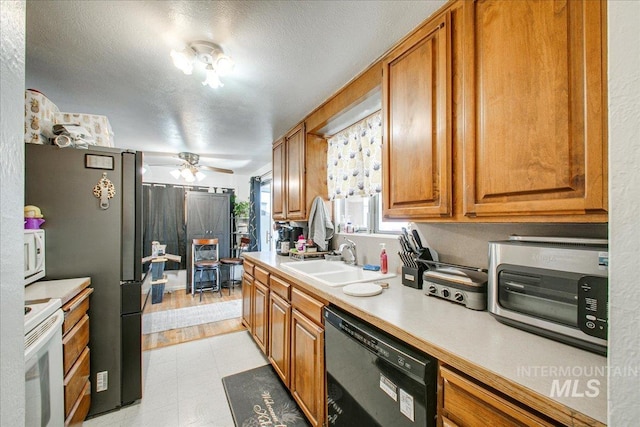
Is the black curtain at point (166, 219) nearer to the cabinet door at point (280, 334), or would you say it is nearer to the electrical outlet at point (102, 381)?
the electrical outlet at point (102, 381)

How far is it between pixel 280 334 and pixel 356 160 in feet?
5.06

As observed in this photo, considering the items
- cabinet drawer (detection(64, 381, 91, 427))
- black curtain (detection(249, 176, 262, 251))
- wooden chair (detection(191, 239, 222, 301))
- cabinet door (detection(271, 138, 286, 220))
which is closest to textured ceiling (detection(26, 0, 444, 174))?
cabinet door (detection(271, 138, 286, 220))

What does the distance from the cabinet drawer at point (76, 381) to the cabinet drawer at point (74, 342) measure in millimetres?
40

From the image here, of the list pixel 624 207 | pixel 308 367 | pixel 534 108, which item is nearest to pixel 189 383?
pixel 308 367

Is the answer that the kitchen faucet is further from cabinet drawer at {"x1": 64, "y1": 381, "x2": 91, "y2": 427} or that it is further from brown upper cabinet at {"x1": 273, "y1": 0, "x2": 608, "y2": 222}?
cabinet drawer at {"x1": 64, "y1": 381, "x2": 91, "y2": 427}

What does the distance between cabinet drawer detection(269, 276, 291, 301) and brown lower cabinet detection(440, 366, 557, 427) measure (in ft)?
3.89

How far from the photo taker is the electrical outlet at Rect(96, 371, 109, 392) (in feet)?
5.56

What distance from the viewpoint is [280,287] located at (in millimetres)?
1934

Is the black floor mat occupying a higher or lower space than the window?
lower

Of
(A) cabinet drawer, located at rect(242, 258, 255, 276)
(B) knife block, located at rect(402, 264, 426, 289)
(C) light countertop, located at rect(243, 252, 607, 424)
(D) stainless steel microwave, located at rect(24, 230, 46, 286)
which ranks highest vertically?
(D) stainless steel microwave, located at rect(24, 230, 46, 286)

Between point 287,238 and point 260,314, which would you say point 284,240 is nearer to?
point 287,238

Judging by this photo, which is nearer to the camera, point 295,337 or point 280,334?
point 295,337

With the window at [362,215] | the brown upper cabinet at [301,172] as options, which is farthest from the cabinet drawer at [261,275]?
the window at [362,215]

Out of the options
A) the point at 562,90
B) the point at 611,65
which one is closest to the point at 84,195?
the point at 611,65
